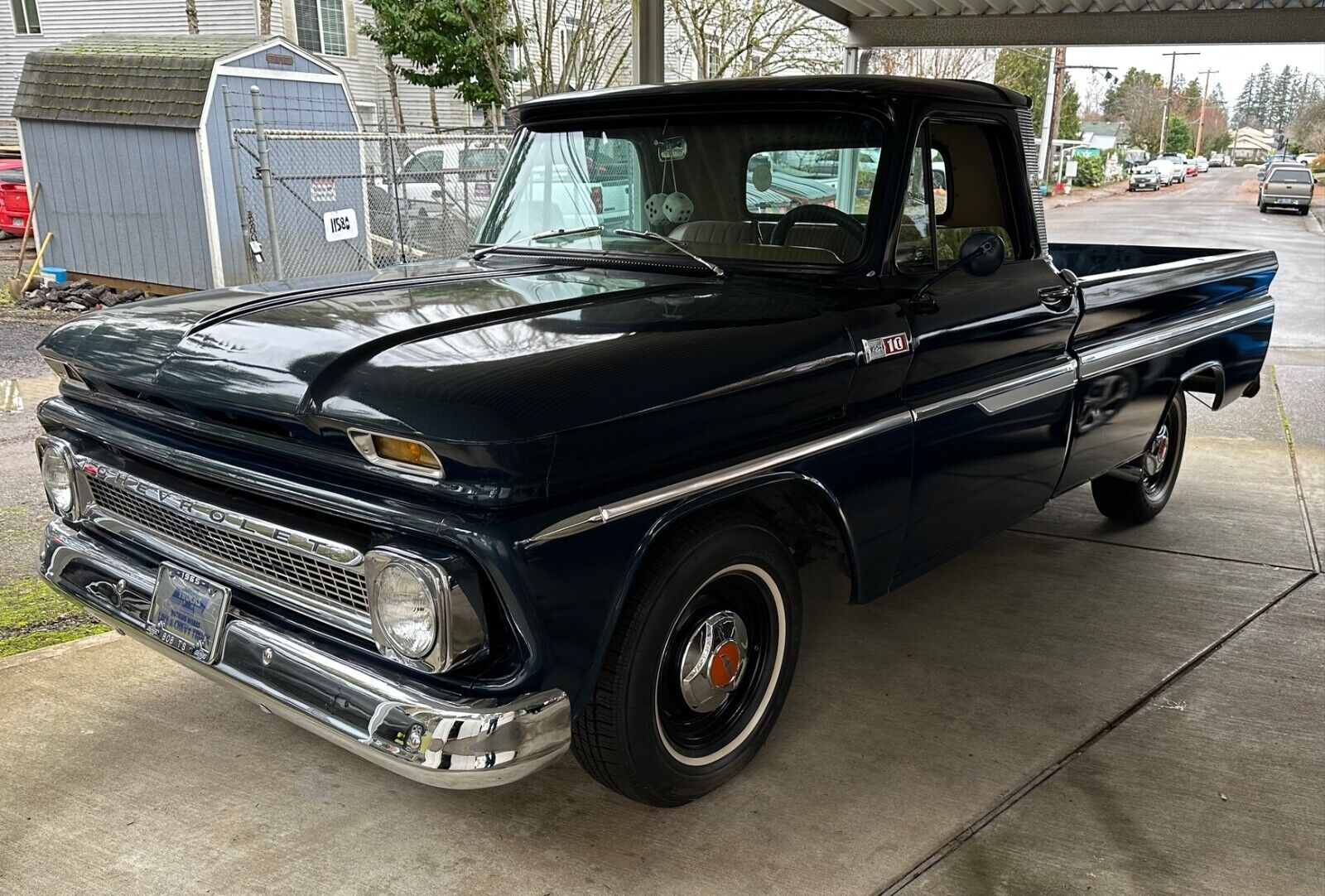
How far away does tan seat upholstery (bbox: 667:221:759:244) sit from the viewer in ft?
11.6

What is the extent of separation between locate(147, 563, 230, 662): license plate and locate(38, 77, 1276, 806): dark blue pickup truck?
0.03 feet

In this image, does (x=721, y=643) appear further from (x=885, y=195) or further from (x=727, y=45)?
(x=727, y=45)

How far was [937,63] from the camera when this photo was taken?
89.8 feet

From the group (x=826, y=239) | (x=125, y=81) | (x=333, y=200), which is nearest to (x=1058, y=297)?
(x=826, y=239)

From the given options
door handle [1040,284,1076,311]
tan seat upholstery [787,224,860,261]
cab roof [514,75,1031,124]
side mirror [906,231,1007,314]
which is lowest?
door handle [1040,284,1076,311]

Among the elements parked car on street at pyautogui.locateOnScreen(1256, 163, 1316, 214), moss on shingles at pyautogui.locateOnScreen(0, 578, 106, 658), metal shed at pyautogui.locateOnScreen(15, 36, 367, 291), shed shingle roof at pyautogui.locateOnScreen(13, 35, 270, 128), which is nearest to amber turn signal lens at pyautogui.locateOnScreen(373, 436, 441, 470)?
moss on shingles at pyautogui.locateOnScreen(0, 578, 106, 658)

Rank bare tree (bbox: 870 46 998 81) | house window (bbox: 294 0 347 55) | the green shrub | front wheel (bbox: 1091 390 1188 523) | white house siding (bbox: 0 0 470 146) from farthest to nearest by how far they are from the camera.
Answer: the green shrub
bare tree (bbox: 870 46 998 81)
house window (bbox: 294 0 347 55)
white house siding (bbox: 0 0 470 146)
front wheel (bbox: 1091 390 1188 523)

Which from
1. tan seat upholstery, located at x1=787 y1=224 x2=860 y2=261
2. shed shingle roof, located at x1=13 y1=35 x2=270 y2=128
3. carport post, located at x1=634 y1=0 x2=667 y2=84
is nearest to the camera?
tan seat upholstery, located at x1=787 y1=224 x2=860 y2=261

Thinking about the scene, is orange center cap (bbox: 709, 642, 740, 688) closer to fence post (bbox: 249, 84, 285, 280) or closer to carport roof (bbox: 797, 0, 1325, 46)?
fence post (bbox: 249, 84, 285, 280)

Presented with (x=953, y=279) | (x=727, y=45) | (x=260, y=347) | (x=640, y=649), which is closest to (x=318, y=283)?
(x=260, y=347)

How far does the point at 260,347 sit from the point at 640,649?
1173mm

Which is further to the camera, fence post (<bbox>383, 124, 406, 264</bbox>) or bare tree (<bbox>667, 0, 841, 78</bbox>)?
bare tree (<bbox>667, 0, 841, 78</bbox>)

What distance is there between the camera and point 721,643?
3002 mm

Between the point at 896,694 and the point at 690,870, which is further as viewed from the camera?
the point at 896,694
